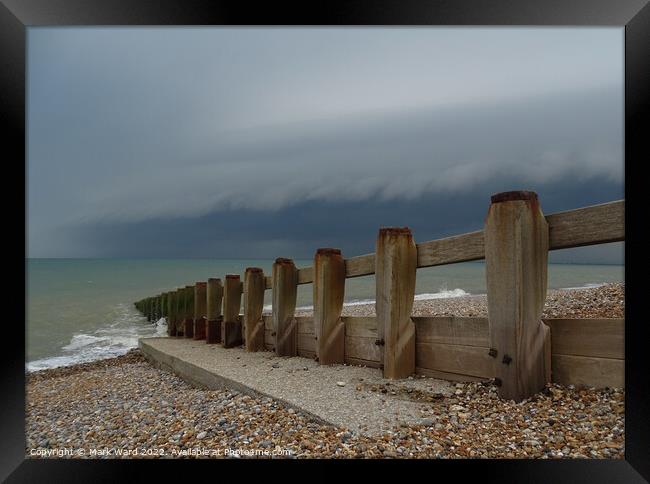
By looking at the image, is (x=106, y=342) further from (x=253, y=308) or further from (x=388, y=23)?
(x=388, y=23)

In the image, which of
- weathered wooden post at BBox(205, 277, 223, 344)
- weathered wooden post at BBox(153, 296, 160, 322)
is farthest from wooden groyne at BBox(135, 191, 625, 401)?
weathered wooden post at BBox(153, 296, 160, 322)

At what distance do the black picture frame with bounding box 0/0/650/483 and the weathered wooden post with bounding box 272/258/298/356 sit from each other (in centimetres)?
310

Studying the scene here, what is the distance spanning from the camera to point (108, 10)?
2.56 meters

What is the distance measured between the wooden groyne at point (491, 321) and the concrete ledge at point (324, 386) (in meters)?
0.21

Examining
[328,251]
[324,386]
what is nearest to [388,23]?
[328,251]

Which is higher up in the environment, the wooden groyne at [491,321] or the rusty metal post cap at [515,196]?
the rusty metal post cap at [515,196]

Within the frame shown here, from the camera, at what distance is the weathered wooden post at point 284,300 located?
571 cm

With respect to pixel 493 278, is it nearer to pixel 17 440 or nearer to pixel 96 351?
pixel 17 440

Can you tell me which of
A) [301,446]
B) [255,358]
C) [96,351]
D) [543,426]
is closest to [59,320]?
[96,351]

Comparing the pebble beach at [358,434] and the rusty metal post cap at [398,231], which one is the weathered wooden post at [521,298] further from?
the rusty metal post cap at [398,231]

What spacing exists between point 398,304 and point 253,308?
10.9 ft

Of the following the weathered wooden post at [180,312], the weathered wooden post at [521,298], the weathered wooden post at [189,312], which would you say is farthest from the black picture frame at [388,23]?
the weathered wooden post at [180,312]

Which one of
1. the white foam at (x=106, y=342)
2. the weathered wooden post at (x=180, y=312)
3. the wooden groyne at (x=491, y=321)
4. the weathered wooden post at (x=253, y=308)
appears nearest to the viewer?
the wooden groyne at (x=491, y=321)

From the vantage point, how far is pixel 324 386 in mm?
3904
